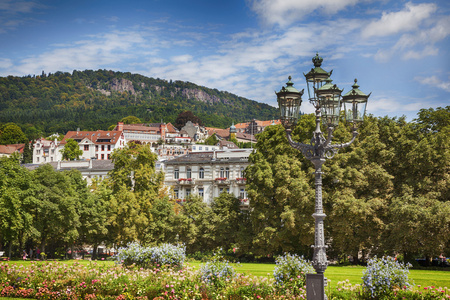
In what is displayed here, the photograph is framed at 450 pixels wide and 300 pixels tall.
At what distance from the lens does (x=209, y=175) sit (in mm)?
66375

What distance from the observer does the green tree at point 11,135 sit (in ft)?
543

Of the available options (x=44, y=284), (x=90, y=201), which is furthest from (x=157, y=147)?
(x=44, y=284)

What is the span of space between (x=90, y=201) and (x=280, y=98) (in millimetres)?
36318

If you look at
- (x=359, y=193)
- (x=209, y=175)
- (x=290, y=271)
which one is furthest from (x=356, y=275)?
(x=209, y=175)

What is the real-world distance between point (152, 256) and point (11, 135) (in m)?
159

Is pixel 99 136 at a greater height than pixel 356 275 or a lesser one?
greater

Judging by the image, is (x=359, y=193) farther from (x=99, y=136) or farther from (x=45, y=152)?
(x=99, y=136)

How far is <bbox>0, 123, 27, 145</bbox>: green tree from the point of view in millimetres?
165625

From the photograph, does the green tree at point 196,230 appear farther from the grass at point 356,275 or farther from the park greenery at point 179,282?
the park greenery at point 179,282

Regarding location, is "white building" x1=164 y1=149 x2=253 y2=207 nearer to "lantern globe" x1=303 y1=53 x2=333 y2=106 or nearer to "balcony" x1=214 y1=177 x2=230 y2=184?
"balcony" x1=214 y1=177 x2=230 y2=184

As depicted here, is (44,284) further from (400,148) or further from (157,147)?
(157,147)

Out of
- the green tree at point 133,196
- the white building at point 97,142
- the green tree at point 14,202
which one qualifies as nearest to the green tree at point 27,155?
the white building at point 97,142

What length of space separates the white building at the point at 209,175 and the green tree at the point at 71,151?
74243 mm

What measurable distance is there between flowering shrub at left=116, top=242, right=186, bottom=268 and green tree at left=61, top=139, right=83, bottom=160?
116351 mm
